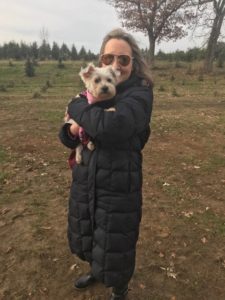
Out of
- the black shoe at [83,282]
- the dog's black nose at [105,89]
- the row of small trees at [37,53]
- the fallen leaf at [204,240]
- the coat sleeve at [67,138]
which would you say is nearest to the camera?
the dog's black nose at [105,89]

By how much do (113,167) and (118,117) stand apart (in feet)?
1.66

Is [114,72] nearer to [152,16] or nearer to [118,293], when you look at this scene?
[118,293]

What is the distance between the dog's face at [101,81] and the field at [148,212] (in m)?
2.40

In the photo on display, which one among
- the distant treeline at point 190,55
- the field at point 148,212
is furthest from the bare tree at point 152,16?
the field at point 148,212

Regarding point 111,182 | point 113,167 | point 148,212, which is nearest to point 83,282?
point 111,182

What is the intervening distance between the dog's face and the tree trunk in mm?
24412

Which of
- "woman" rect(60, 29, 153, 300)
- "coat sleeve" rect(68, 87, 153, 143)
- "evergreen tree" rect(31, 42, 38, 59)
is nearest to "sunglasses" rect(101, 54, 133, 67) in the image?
"woman" rect(60, 29, 153, 300)

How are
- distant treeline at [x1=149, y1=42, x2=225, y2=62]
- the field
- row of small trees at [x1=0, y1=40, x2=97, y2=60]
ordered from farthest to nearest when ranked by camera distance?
row of small trees at [x1=0, y1=40, x2=97, y2=60] → distant treeline at [x1=149, y1=42, x2=225, y2=62] → the field

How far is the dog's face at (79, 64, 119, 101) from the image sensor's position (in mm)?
3172

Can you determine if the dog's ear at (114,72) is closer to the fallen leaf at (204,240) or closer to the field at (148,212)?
the field at (148,212)

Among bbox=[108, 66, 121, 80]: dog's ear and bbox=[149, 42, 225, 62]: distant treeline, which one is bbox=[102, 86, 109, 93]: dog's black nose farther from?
bbox=[149, 42, 225, 62]: distant treeline

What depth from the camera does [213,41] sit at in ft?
89.7

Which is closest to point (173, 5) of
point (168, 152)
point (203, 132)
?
point (203, 132)

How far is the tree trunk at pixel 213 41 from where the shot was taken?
87.4ft
